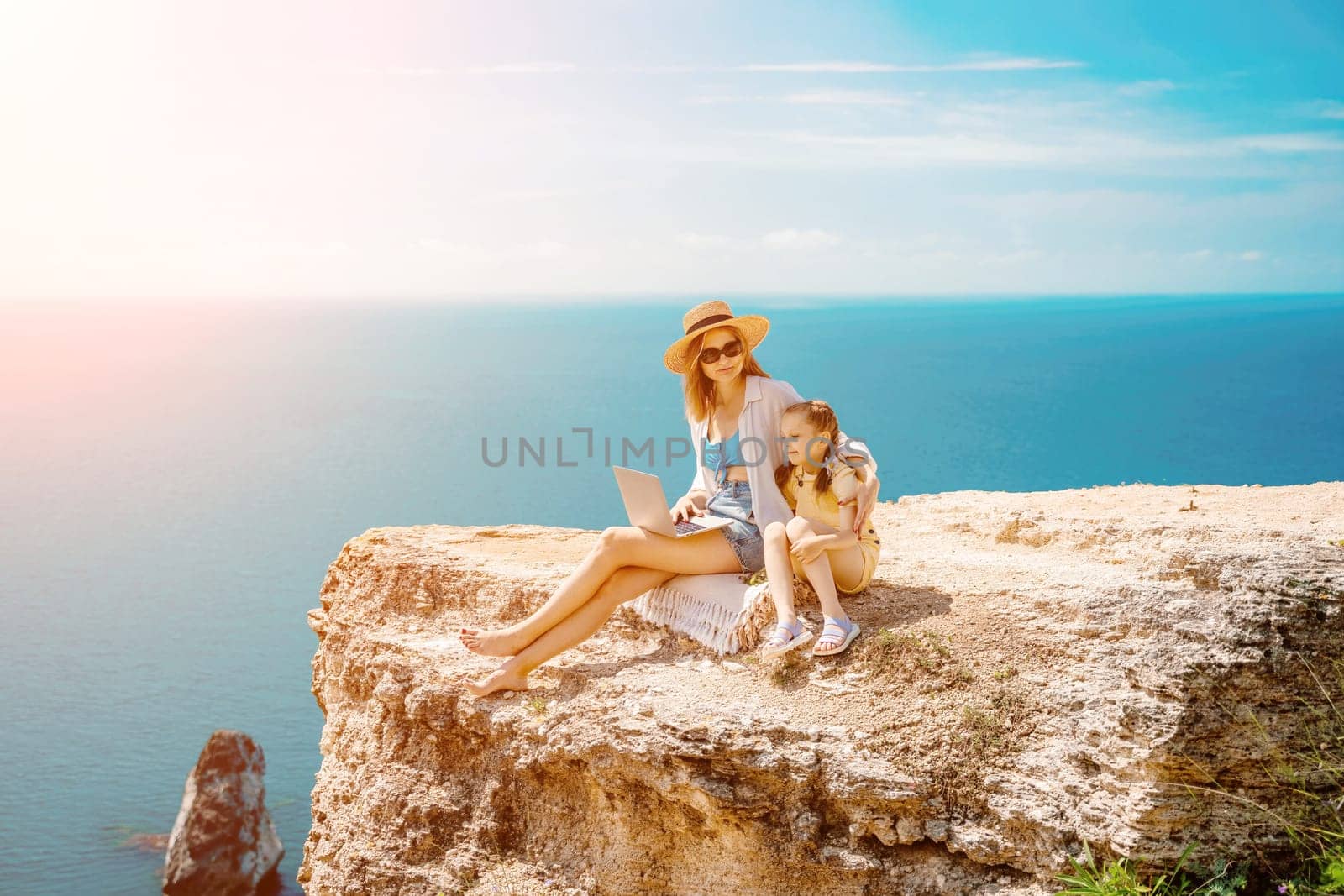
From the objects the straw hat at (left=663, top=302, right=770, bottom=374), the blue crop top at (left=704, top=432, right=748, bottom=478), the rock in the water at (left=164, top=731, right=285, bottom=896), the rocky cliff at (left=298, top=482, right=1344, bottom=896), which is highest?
the straw hat at (left=663, top=302, right=770, bottom=374)

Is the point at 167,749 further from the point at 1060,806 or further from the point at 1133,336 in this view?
the point at 1133,336

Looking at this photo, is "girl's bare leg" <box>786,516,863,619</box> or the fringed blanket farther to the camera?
the fringed blanket

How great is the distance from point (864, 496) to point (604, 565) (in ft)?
5.03

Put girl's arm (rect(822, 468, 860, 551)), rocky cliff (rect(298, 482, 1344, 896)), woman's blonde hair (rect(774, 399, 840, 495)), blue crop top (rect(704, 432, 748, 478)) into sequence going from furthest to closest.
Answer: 1. blue crop top (rect(704, 432, 748, 478))
2. woman's blonde hair (rect(774, 399, 840, 495))
3. girl's arm (rect(822, 468, 860, 551))
4. rocky cliff (rect(298, 482, 1344, 896))

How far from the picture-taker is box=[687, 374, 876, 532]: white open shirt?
609 cm

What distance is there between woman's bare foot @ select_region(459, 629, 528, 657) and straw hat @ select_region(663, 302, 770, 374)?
1930mm

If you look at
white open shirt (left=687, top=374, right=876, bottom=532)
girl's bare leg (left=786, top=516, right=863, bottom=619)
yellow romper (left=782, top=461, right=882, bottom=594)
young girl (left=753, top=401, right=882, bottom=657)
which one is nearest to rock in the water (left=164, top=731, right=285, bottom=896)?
white open shirt (left=687, top=374, right=876, bottom=532)

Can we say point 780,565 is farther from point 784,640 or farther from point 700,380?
point 700,380

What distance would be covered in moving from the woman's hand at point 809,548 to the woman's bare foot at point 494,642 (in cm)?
171

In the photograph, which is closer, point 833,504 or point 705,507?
point 833,504

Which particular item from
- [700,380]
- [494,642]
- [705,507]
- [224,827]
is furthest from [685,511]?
[224,827]

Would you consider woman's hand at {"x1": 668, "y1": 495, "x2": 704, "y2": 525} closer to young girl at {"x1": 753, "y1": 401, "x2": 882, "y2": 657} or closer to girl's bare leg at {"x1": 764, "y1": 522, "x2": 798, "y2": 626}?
young girl at {"x1": 753, "y1": 401, "x2": 882, "y2": 657}

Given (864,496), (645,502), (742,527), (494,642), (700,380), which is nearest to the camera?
(864,496)

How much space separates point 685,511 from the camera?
20.7 ft
